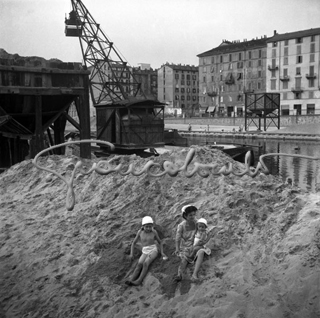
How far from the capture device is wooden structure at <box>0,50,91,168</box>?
1386 centimetres

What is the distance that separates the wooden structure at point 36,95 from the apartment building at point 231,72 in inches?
1310

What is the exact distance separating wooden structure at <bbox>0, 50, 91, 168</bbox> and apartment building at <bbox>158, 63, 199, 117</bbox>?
69414mm

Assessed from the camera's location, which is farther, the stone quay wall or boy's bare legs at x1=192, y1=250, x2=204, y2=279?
the stone quay wall

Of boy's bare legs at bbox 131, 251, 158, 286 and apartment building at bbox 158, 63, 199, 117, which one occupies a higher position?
apartment building at bbox 158, 63, 199, 117

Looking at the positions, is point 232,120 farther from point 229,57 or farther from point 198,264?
point 198,264

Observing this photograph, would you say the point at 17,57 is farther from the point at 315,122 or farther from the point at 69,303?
the point at 315,122

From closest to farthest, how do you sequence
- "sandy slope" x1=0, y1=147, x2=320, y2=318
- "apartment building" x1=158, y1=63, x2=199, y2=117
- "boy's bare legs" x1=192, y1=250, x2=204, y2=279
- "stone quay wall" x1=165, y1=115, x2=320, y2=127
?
"sandy slope" x1=0, y1=147, x2=320, y2=318 → "boy's bare legs" x1=192, y1=250, x2=204, y2=279 → "stone quay wall" x1=165, y1=115, x2=320, y2=127 → "apartment building" x1=158, y1=63, x2=199, y2=117

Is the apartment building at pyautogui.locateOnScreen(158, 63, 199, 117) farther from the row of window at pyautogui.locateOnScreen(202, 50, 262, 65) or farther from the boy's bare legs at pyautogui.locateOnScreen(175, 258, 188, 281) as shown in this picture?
the boy's bare legs at pyautogui.locateOnScreen(175, 258, 188, 281)

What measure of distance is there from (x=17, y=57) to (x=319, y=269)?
39.2 feet

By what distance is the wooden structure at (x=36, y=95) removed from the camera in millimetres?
13859

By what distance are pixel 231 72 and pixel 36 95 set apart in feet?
166

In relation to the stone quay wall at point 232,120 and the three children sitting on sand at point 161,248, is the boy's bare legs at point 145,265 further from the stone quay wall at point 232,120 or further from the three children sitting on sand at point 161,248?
the stone quay wall at point 232,120

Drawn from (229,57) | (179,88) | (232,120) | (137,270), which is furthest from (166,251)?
(179,88)

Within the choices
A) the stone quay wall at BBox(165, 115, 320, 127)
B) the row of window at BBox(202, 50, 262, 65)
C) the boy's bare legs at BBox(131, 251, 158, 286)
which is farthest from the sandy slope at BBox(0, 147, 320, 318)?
the row of window at BBox(202, 50, 262, 65)
